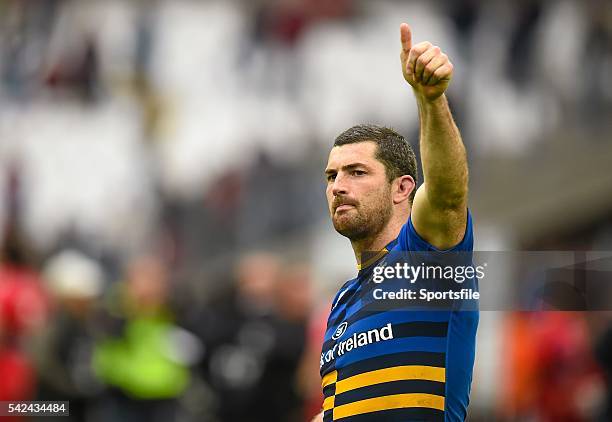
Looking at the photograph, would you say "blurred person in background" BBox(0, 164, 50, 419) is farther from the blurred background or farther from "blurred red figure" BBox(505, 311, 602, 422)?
"blurred red figure" BBox(505, 311, 602, 422)

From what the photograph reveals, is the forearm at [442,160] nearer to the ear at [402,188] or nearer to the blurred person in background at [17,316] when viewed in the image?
the ear at [402,188]

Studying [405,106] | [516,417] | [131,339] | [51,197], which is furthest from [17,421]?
[51,197]

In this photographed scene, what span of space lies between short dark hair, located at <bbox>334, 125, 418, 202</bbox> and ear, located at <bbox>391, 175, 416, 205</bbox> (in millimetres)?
16

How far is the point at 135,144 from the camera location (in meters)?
20.7

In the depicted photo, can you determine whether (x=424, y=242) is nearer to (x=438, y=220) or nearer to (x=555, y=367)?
(x=438, y=220)

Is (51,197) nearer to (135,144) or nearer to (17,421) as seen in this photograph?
(135,144)

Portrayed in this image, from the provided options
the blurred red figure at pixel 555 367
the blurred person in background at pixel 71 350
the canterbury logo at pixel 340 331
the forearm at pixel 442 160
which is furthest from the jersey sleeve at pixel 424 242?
the blurred person in background at pixel 71 350

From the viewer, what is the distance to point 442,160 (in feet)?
13.3

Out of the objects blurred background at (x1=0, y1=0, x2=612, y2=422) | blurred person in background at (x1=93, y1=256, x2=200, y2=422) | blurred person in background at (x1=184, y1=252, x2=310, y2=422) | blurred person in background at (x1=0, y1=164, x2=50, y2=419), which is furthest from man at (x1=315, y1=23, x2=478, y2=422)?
blurred person in background at (x1=93, y1=256, x2=200, y2=422)

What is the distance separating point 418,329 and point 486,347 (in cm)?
715

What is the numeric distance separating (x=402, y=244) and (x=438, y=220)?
0.24m

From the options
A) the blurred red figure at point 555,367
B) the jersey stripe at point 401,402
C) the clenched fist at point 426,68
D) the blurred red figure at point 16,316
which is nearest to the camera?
the clenched fist at point 426,68

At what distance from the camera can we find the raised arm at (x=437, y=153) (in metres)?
4.02

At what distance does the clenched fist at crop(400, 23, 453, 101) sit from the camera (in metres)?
3.98
